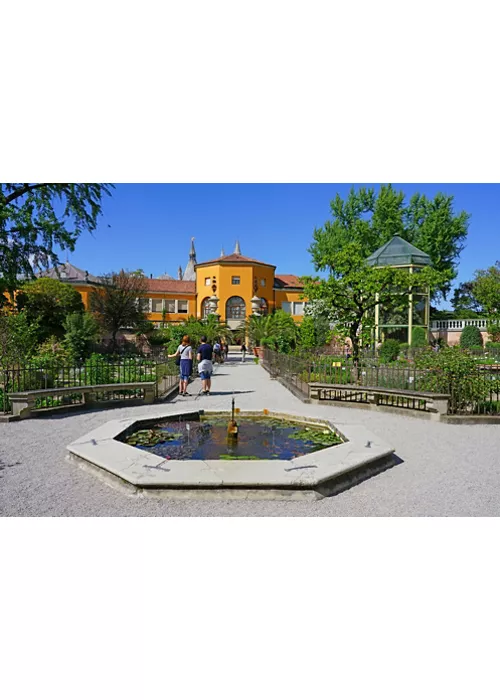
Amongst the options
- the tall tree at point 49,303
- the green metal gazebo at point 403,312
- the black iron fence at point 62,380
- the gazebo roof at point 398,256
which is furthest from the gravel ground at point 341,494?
the gazebo roof at point 398,256

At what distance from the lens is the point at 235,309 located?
43.7 m

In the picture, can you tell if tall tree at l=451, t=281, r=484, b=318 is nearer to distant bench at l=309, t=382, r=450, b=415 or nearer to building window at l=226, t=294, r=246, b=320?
building window at l=226, t=294, r=246, b=320

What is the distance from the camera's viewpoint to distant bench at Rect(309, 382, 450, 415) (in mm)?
8750

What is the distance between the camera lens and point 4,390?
349 inches

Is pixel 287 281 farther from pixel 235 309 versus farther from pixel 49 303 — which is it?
pixel 49 303

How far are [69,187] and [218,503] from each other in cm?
1387

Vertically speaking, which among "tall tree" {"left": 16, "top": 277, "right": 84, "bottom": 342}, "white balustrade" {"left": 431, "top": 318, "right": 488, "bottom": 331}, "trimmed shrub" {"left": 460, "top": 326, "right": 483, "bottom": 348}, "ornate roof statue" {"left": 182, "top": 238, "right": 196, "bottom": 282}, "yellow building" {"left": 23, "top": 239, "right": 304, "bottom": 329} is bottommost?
"trimmed shrub" {"left": 460, "top": 326, "right": 483, "bottom": 348}

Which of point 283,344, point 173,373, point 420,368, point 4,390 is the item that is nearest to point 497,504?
point 420,368

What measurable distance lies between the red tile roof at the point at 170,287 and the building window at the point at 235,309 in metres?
5.27

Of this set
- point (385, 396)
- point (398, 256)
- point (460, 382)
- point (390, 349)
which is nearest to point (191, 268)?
point (398, 256)

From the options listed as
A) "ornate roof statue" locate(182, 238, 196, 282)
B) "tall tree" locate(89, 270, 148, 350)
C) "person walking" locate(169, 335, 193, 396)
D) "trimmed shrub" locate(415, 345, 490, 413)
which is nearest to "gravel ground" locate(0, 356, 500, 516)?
"trimmed shrub" locate(415, 345, 490, 413)

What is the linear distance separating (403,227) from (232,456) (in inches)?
1375

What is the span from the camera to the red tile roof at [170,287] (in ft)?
151

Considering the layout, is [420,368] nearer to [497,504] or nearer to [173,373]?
[497,504]
